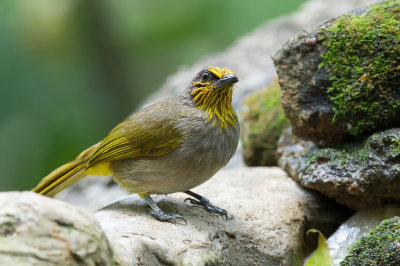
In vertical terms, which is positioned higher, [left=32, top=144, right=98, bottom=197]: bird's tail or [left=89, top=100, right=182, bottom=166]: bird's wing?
[left=89, top=100, right=182, bottom=166]: bird's wing

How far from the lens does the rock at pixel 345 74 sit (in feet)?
13.7

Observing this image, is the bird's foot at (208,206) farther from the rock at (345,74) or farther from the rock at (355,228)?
the rock at (345,74)

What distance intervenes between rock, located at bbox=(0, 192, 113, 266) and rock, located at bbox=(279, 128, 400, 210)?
2.41 metres

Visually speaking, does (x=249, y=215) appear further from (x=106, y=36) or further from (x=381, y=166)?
(x=106, y=36)

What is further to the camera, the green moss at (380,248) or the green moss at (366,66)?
the green moss at (366,66)

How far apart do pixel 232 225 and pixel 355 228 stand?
1123 mm

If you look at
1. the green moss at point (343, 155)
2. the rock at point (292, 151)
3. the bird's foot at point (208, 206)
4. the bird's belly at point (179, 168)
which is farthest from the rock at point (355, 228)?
the bird's belly at point (179, 168)

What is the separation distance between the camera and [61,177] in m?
4.60

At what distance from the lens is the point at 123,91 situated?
428 inches

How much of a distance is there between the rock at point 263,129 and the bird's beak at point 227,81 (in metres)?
1.69

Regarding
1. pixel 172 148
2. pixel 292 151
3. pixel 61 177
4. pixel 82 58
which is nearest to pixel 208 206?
pixel 172 148

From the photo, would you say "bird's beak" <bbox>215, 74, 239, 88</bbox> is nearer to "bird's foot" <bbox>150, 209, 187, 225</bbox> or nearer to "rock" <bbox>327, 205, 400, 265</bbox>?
"bird's foot" <bbox>150, 209, 187, 225</bbox>

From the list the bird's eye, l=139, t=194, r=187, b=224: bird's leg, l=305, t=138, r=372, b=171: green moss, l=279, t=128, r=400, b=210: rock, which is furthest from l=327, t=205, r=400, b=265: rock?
the bird's eye

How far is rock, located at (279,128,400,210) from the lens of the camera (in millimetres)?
4023
